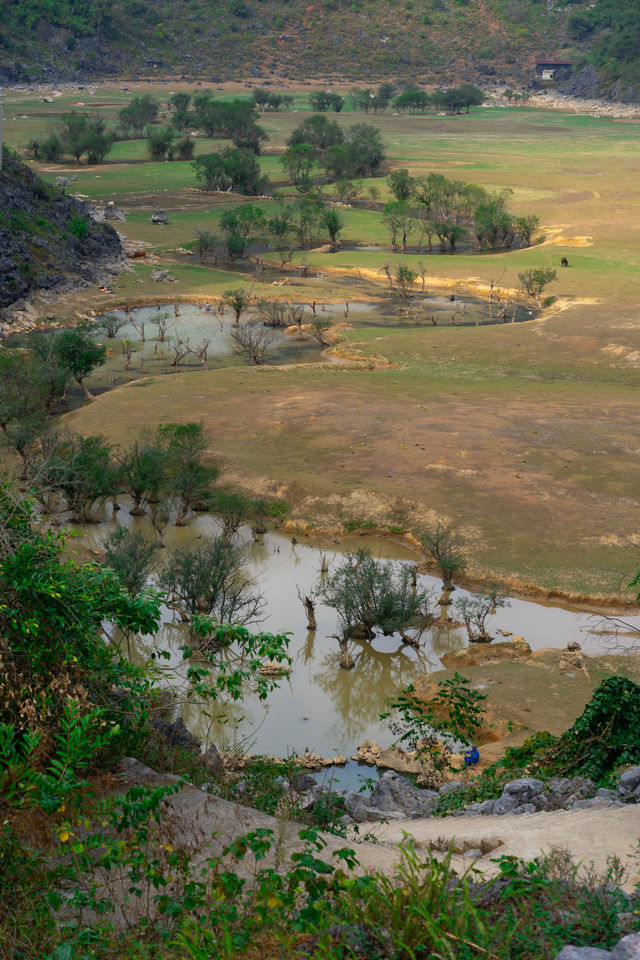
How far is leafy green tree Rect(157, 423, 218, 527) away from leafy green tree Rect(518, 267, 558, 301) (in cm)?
3162

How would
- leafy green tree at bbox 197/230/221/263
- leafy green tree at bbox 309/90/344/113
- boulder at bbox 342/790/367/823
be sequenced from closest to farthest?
boulder at bbox 342/790/367/823 → leafy green tree at bbox 197/230/221/263 → leafy green tree at bbox 309/90/344/113

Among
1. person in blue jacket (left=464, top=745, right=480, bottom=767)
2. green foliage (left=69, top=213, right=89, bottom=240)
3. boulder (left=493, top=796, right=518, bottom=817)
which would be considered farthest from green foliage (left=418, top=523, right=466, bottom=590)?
green foliage (left=69, top=213, right=89, bottom=240)

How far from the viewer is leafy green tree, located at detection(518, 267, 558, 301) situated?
55766mm

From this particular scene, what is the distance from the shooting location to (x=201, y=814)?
9.84m

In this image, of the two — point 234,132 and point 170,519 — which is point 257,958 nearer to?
point 170,519

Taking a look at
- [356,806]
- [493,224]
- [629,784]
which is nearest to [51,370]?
[356,806]

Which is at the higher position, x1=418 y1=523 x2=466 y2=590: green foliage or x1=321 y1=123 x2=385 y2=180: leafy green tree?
x1=321 y1=123 x2=385 y2=180: leafy green tree

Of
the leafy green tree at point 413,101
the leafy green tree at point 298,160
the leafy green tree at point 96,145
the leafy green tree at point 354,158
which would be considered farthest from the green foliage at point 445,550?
the leafy green tree at point 413,101

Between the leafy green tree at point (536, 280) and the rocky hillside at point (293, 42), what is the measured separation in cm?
12310

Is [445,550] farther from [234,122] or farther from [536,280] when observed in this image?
[234,122]

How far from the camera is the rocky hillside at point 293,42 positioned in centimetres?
16388

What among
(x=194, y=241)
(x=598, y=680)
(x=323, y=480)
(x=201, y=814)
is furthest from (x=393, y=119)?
(x=201, y=814)

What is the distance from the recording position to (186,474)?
1142 inches

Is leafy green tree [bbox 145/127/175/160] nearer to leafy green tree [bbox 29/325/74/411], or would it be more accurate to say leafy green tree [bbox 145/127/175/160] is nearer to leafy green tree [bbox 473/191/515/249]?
leafy green tree [bbox 473/191/515/249]
